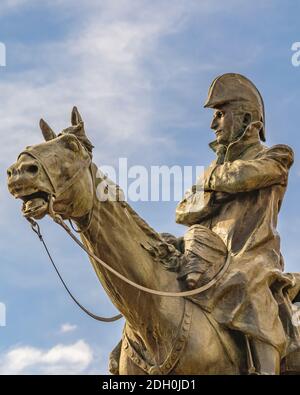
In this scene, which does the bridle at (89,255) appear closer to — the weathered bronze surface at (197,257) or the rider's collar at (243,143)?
the weathered bronze surface at (197,257)

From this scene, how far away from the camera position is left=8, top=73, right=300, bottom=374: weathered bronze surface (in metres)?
12.1

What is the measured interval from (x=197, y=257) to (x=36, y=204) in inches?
76.0

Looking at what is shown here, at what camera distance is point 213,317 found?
12867 millimetres

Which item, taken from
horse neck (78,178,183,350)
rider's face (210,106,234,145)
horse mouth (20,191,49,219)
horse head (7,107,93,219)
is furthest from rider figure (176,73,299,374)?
horse mouth (20,191,49,219)

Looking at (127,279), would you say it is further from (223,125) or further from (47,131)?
(223,125)

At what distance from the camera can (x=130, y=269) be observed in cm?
1251

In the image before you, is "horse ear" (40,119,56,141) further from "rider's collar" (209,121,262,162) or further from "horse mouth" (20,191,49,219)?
"rider's collar" (209,121,262,162)

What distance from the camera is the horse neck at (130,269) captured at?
12.4 meters

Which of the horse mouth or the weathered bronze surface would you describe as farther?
the weathered bronze surface

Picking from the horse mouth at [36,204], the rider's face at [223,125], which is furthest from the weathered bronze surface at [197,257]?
the rider's face at [223,125]

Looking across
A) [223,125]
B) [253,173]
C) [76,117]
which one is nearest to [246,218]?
[253,173]

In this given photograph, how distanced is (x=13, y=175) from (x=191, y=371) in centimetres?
259
